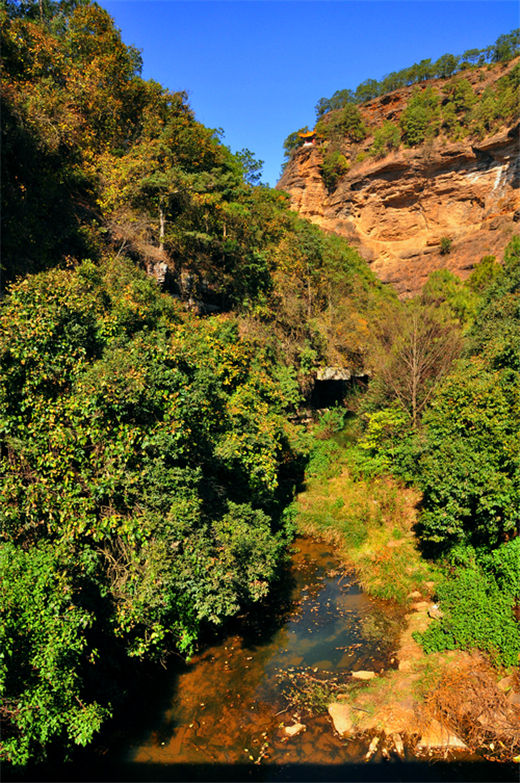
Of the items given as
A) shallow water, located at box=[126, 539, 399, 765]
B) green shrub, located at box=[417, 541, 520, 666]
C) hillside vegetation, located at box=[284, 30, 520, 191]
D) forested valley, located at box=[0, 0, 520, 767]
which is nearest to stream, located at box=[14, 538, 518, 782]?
shallow water, located at box=[126, 539, 399, 765]

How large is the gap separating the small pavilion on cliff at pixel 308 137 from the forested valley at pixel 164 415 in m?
28.4

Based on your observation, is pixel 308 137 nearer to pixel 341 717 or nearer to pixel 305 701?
pixel 305 701

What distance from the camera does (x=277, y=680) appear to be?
8883 millimetres

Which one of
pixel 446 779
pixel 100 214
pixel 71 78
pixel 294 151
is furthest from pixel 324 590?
pixel 294 151

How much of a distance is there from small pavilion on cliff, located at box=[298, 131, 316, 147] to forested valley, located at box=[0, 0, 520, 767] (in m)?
28.4

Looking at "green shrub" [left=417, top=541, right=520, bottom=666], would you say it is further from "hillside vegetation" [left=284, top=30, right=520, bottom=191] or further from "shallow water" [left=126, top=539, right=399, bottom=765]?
"hillside vegetation" [left=284, top=30, right=520, bottom=191]

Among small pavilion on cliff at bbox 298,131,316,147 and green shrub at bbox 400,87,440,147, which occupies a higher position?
small pavilion on cliff at bbox 298,131,316,147

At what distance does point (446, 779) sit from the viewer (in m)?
6.82

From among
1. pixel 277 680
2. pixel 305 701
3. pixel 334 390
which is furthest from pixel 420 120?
pixel 305 701

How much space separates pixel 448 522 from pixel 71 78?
23755mm

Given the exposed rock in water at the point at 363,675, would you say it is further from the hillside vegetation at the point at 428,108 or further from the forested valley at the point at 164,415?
the hillside vegetation at the point at 428,108

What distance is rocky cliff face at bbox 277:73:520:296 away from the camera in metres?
37.9

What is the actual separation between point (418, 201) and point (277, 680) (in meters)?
45.2

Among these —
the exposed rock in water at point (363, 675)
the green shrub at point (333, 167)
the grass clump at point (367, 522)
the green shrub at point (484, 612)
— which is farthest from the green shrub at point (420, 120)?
the exposed rock in water at point (363, 675)
